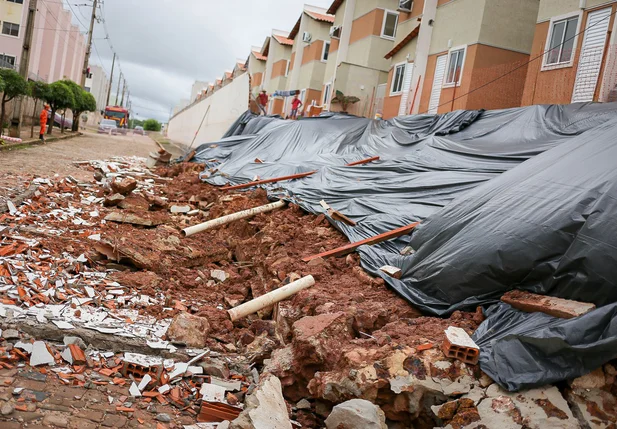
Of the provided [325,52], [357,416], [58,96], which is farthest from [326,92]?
[357,416]

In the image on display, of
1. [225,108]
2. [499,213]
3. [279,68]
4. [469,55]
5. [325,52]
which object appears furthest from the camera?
[279,68]

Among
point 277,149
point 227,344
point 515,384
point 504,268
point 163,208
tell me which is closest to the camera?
point 515,384

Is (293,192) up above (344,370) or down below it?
above

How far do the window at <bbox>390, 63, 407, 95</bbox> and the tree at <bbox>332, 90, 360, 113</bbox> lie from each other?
3.18 metres

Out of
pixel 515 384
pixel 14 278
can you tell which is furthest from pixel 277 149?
pixel 515 384

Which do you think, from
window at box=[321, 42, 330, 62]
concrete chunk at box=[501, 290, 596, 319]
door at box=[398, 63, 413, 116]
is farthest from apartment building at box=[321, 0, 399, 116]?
concrete chunk at box=[501, 290, 596, 319]

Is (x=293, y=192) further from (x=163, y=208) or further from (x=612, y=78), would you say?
(x=612, y=78)

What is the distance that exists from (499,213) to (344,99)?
19.8 metres

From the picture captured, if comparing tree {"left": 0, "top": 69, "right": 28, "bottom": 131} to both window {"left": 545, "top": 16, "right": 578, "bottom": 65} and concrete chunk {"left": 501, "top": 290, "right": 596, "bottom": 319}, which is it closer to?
window {"left": 545, "top": 16, "right": 578, "bottom": 65}

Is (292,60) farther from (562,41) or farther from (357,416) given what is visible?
(357,416)

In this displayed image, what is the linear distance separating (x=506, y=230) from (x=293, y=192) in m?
5.70

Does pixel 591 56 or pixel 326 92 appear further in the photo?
pixel 326 92

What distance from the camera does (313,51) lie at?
110ft

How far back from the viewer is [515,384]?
11.6 ft
